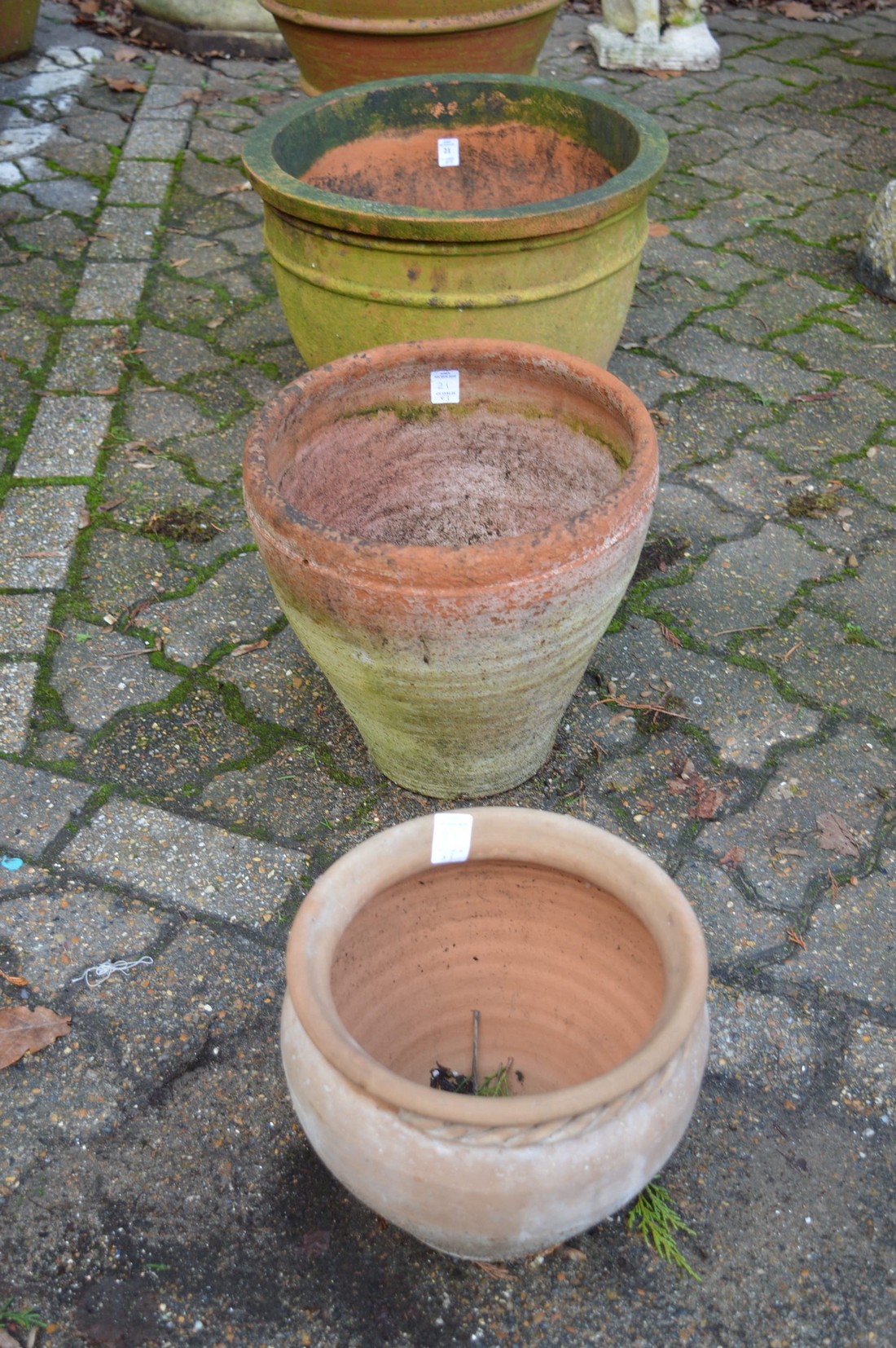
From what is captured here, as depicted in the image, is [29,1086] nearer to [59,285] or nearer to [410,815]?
[410,815]

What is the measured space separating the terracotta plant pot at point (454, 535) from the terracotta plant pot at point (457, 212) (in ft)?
1.11

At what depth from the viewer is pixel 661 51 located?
5.34 metres

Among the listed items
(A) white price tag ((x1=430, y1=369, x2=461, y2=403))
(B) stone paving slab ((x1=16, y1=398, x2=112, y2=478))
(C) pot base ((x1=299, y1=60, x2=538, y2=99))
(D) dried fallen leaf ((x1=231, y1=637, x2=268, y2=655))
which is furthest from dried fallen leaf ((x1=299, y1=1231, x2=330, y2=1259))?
(C) pot base ((x1=299, y1=60, x2=538, y2=99))

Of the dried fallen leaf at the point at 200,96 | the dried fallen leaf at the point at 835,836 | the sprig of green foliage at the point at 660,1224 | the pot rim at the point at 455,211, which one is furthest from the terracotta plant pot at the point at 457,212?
the dried fallen leaf at the point at 200,96

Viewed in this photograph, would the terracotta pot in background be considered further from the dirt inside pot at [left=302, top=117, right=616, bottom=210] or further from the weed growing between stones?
the weed growing between stones

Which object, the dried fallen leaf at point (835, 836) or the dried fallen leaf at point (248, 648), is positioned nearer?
the dried fallen leaf at point (835, 836)

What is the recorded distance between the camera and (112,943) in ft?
6.37

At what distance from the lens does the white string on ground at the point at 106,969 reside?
189 centimetres

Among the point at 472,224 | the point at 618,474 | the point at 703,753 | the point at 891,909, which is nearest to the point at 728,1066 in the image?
the point at 891,909

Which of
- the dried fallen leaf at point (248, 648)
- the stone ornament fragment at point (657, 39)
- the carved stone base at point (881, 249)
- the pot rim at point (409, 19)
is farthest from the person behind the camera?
the stone ornament fragment at point (657, 39)

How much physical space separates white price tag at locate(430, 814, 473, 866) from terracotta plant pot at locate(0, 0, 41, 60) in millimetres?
5142

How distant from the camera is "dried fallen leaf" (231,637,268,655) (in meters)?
2.55

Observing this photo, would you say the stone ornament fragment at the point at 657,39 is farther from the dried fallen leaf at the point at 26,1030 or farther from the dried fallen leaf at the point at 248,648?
the dried fallen leaf at the point at 26,1030

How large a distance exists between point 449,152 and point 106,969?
251 cm
